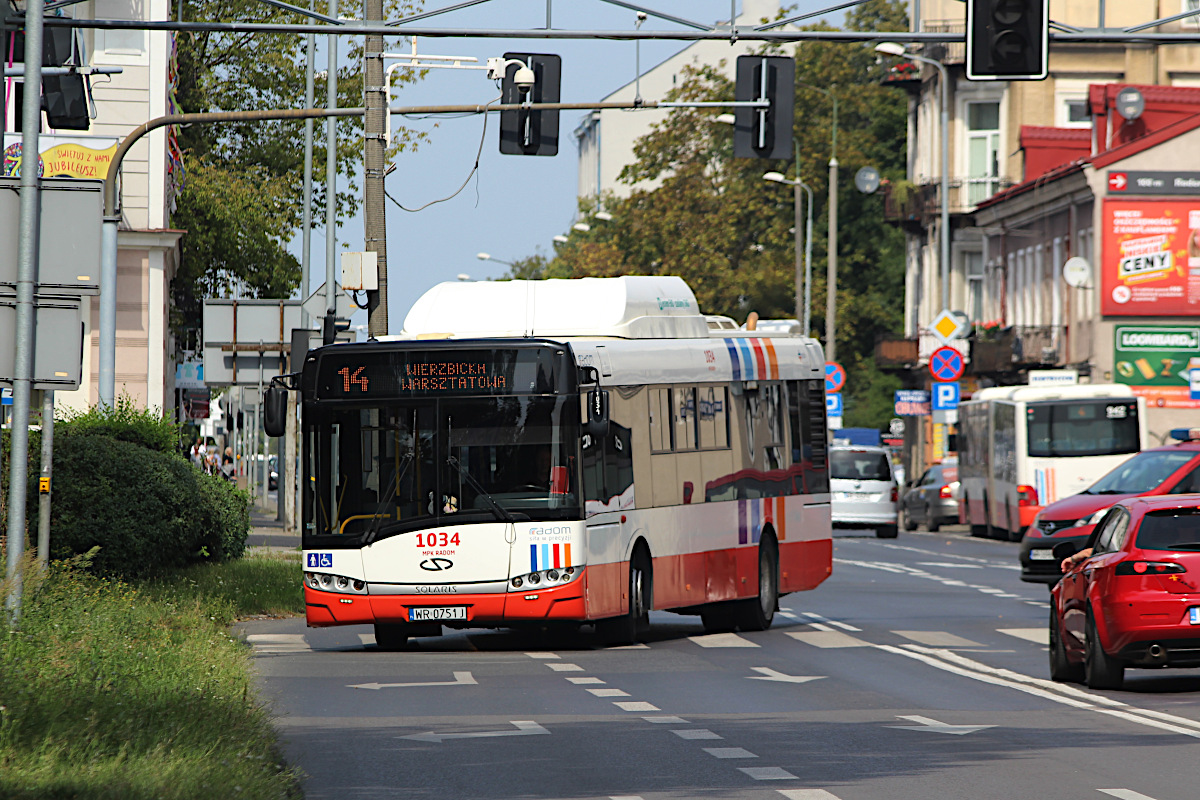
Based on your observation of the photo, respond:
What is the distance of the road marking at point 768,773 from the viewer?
36.1 ft

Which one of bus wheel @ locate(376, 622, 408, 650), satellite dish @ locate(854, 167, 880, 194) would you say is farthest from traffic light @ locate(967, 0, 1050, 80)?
satellite dish @ locate(854, 167, 880, 194)

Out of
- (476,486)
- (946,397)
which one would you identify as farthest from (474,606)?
(946,397)

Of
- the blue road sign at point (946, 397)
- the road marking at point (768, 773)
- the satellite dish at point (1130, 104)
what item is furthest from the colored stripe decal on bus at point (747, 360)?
the satellite dish at point (1130, 104)

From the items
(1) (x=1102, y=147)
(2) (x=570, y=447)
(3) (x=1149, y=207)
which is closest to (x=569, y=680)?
(2) (x=570, y=447)

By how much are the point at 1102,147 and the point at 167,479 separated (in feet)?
144

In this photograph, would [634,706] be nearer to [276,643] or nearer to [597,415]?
[597,415]

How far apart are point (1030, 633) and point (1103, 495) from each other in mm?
7902

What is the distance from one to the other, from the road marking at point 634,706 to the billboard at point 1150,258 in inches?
1736

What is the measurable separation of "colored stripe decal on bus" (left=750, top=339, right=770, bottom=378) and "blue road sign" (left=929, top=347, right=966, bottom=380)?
102 ft

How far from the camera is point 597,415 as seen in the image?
19312 millimetres

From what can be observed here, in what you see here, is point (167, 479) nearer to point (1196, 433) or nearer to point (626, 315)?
point (626, 315)

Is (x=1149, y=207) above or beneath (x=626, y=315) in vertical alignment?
above

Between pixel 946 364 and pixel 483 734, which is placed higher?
pixel 946 364

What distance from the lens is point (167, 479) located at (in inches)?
930
